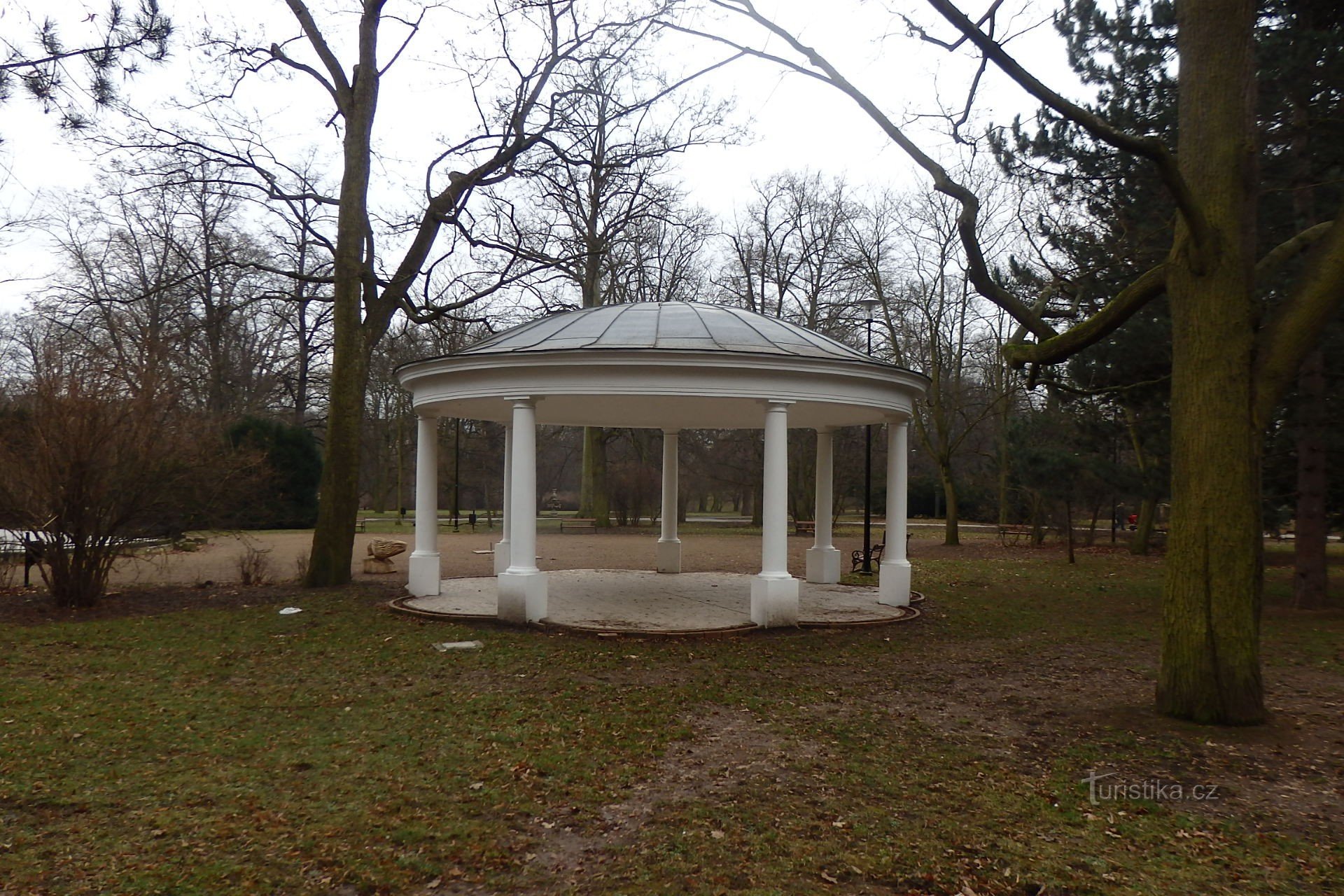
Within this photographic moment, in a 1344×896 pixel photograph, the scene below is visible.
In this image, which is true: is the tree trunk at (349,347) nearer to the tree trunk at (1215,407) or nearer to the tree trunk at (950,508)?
the tree trunk at (1215,407)

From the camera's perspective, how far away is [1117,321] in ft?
25.9

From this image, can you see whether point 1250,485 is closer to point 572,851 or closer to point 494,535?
point 572,851

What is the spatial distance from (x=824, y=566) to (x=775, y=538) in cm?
576

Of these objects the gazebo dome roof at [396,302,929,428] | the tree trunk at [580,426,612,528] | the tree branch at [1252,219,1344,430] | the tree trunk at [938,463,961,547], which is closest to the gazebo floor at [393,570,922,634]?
the gazebo dome roof at [396,302,929,428]

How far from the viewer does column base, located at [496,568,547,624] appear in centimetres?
1200

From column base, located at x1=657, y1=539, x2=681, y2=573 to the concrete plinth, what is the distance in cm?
665

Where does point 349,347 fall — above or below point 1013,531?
above

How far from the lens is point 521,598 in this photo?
1202 centimetres

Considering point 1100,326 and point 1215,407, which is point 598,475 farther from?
point 1215,407

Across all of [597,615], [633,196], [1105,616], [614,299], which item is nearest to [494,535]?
[614,299]

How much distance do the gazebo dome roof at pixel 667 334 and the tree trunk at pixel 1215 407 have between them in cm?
525

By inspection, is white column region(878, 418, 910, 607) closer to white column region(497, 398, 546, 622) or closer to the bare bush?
white column region(497, 398, 546, 622)

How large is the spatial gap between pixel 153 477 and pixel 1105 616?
1482cm

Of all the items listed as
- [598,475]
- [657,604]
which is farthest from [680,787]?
[598,475]
